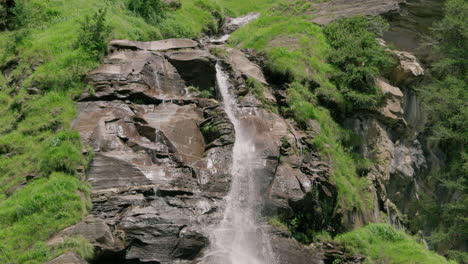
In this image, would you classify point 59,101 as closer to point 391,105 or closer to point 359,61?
point 359,61

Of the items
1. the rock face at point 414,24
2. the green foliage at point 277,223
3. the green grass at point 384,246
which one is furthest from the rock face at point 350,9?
the green foliage at point 277,223

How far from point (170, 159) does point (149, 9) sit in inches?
512

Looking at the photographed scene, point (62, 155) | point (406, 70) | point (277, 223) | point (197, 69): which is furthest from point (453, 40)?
point (62, 155)

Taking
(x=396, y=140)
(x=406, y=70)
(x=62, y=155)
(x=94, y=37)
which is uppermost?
(x=94, y=37)

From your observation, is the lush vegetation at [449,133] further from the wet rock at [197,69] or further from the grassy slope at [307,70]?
the wet rock at [197,69]

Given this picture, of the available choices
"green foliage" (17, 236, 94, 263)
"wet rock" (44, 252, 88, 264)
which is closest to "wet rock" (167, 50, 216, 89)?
"green foliage" (17, 236, 94, 263)

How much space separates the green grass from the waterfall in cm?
348

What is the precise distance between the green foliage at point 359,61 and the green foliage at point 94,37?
36.9ft

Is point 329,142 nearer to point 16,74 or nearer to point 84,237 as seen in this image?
point 84,237

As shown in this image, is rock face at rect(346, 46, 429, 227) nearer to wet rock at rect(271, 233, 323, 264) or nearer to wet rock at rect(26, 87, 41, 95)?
wet rock at rect(271, 233, 323, 264)

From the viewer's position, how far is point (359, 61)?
81.5 feet

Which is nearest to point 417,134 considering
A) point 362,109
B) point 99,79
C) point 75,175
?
point 362,109

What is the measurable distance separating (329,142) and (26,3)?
50.7ft

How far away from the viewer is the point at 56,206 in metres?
12.9
